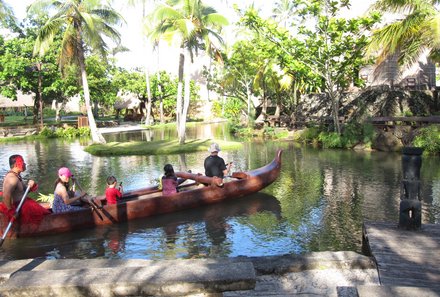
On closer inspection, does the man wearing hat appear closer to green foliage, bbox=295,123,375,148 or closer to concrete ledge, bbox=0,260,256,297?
concrete ledge, bbox=0,260,256,297

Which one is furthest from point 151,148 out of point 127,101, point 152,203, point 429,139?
point 127,101

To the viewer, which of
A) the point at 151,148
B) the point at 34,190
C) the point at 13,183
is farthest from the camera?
the point at 151,148

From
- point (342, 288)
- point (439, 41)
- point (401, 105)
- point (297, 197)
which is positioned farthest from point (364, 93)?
point (342, 288)

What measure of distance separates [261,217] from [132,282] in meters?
6.21

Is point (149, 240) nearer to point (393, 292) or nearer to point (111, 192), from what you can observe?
point (111, 192)

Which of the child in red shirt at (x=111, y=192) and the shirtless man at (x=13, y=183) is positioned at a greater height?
the shirtless man at (x=13, y=183)

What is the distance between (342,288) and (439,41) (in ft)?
44.7

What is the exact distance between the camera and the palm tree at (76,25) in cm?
2386

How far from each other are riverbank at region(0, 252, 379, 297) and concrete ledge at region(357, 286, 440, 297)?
1.84ft

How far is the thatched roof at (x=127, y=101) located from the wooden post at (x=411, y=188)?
46.8m

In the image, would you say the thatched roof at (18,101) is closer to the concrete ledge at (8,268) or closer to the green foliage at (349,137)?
the green foliage at (349,137)

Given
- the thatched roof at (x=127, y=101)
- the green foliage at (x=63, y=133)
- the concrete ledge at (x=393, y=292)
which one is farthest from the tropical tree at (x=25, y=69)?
the concrete ledge at (x=393, y=292)

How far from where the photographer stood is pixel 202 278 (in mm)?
5297

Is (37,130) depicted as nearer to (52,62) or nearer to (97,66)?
(52,62)
